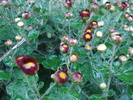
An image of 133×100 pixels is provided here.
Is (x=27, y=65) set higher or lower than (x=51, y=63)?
higher

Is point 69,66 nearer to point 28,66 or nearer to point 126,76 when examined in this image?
point 126,76

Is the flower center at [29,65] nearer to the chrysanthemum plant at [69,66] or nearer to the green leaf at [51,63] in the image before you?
the chrysanthemum plant at [69,66]

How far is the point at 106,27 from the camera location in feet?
4.35

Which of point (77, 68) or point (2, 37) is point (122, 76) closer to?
point (77, 68)

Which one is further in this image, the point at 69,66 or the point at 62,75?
the point at 69,66

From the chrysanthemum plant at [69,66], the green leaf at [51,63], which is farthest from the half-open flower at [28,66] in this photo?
the green leaf at [51,63]

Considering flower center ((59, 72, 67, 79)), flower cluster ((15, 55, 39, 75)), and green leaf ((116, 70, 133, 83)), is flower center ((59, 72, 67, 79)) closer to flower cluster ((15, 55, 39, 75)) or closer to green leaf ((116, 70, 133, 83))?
flower cluster ((15, 55, 39, 75))

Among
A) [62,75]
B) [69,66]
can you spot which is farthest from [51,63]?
[62,75]

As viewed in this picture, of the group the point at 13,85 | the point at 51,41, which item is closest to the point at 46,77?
the point at 51,41

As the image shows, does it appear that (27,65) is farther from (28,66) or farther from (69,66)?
(69,66)

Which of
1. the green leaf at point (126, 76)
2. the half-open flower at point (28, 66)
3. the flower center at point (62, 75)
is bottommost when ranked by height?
the green leaf at point (126, 76)

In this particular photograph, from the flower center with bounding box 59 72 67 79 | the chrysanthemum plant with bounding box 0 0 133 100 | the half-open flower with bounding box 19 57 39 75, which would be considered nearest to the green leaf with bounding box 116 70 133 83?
the chrysanthemum plant with bounding box 0 0 133 100

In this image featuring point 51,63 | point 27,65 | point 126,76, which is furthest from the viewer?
point 51,63

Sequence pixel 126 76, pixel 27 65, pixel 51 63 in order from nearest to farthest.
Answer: pixel 27 65 → pixel 126 76 → pixel 51 63
